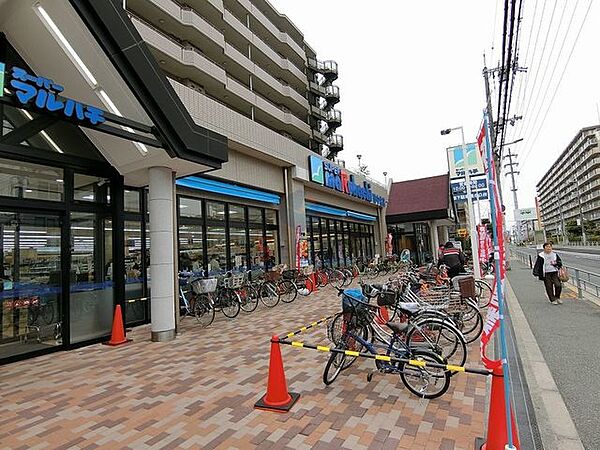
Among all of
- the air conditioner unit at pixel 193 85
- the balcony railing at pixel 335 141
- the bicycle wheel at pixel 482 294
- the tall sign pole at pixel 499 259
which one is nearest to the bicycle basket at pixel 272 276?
the bicycle wheel at pixel 482 294

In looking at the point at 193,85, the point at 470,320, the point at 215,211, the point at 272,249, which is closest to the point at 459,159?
the point at 272,249

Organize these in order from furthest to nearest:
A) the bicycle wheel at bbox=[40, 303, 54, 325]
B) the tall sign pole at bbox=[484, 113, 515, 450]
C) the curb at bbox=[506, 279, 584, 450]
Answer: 1. the bicycle wheel at bbox=[40, 303, 54, 325]
2. the curb at bbox=[506, 279, 584, 450]
3. the tall sign pole at bbox=[484, 113, 515, 450]

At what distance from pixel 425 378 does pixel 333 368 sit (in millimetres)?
1158

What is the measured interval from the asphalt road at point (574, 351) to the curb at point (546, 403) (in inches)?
2.6

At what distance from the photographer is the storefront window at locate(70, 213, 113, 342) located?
6660mm

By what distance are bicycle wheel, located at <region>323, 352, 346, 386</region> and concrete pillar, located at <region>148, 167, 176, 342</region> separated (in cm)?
394

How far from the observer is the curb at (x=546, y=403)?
2.85 metres

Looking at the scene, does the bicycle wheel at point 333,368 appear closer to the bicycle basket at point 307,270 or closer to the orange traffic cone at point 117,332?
the orange traffic cone at point 117,332

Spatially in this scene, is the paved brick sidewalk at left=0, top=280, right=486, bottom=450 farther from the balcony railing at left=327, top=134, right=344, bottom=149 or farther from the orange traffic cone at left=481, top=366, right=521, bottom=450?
the balcony railing at left=327, top=134, right=344, bottom=149

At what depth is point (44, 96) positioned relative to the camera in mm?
4230

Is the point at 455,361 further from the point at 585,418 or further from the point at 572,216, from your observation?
the point at 572,216

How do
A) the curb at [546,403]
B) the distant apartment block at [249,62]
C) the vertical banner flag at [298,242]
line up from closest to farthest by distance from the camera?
the curb at [546,403] → the vertical banner flag at [298,242] → the distant apartment block at [249,62]

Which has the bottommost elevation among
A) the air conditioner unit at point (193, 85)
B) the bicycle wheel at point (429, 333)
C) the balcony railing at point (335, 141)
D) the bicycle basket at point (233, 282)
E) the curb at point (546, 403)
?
the curb at point (546, 403)

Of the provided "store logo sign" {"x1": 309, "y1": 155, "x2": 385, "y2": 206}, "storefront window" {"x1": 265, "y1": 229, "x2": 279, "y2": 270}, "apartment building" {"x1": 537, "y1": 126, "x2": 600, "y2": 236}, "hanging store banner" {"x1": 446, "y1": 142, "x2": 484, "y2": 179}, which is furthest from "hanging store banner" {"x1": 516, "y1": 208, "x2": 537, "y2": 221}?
"apartment building" {"x1": 537, "y1": 126, "x2": 600, "y2": 236}
